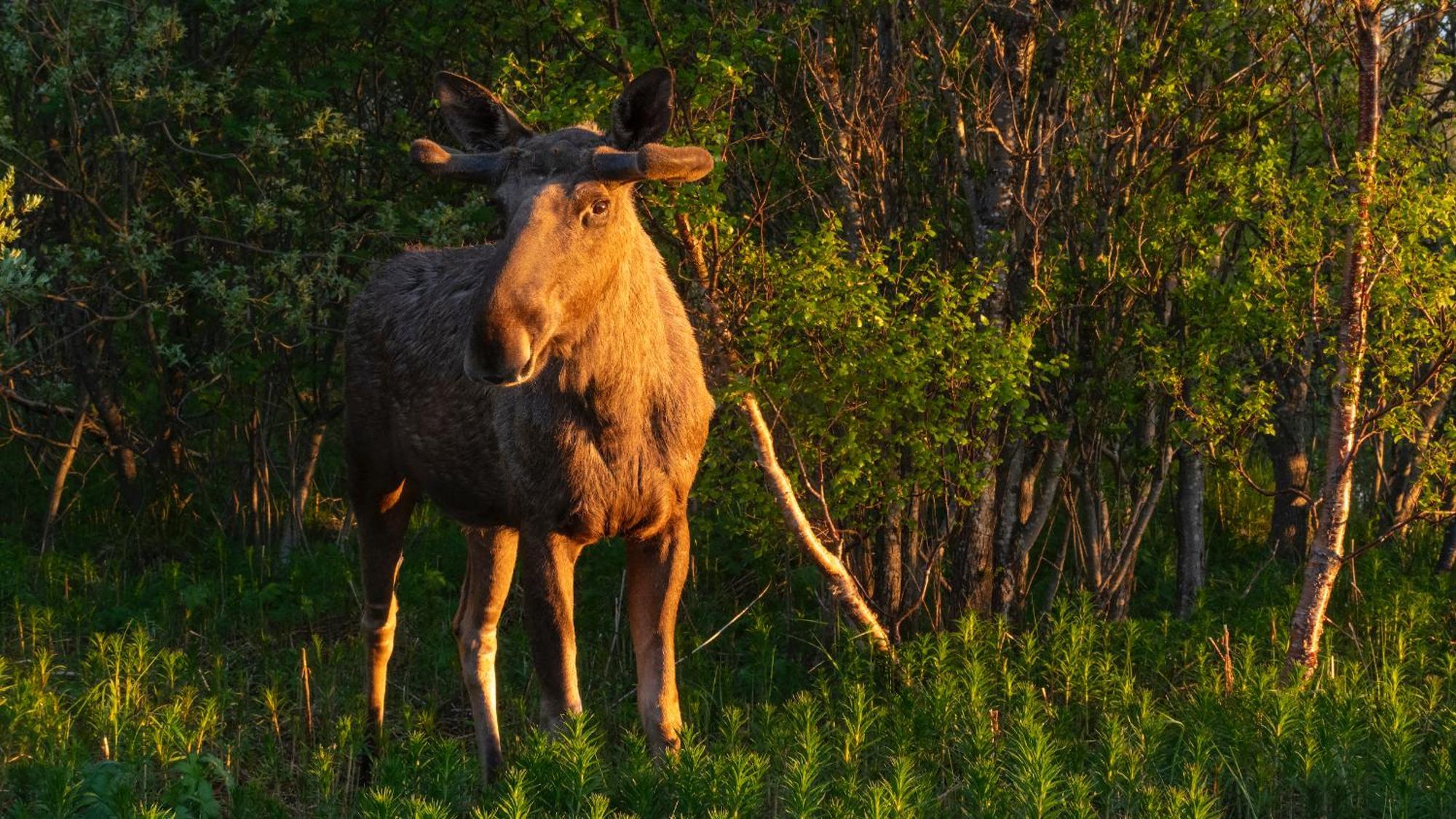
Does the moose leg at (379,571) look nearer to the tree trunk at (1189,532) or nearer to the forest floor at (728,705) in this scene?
the forest floor at (728,705)

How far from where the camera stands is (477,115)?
20.7ft

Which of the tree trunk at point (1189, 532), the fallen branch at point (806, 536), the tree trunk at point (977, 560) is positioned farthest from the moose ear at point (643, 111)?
the tree trunk at point (1189, 532)

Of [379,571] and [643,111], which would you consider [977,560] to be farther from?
[643,111]

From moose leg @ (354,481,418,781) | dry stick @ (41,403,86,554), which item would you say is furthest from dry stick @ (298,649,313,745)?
dry stick @ (41,403,86,554)

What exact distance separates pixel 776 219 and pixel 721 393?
302 centimetres

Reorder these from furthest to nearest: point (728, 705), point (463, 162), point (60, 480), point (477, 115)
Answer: point (60, 480)
point (728, 705)
point (477, 115)
point (463, 162)

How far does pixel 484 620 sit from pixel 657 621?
1.26 meters

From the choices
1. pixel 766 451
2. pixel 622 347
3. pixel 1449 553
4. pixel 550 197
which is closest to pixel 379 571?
pixel 766 451

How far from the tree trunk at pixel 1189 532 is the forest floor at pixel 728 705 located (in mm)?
296

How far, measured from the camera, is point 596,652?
912 centimetres

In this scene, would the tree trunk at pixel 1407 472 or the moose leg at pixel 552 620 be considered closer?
the moose leg at pixel 552 620

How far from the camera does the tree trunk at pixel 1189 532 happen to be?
985cm

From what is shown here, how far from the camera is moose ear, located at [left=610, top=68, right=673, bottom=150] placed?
19.6 ft

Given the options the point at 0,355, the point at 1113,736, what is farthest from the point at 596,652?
the point at 0,355
